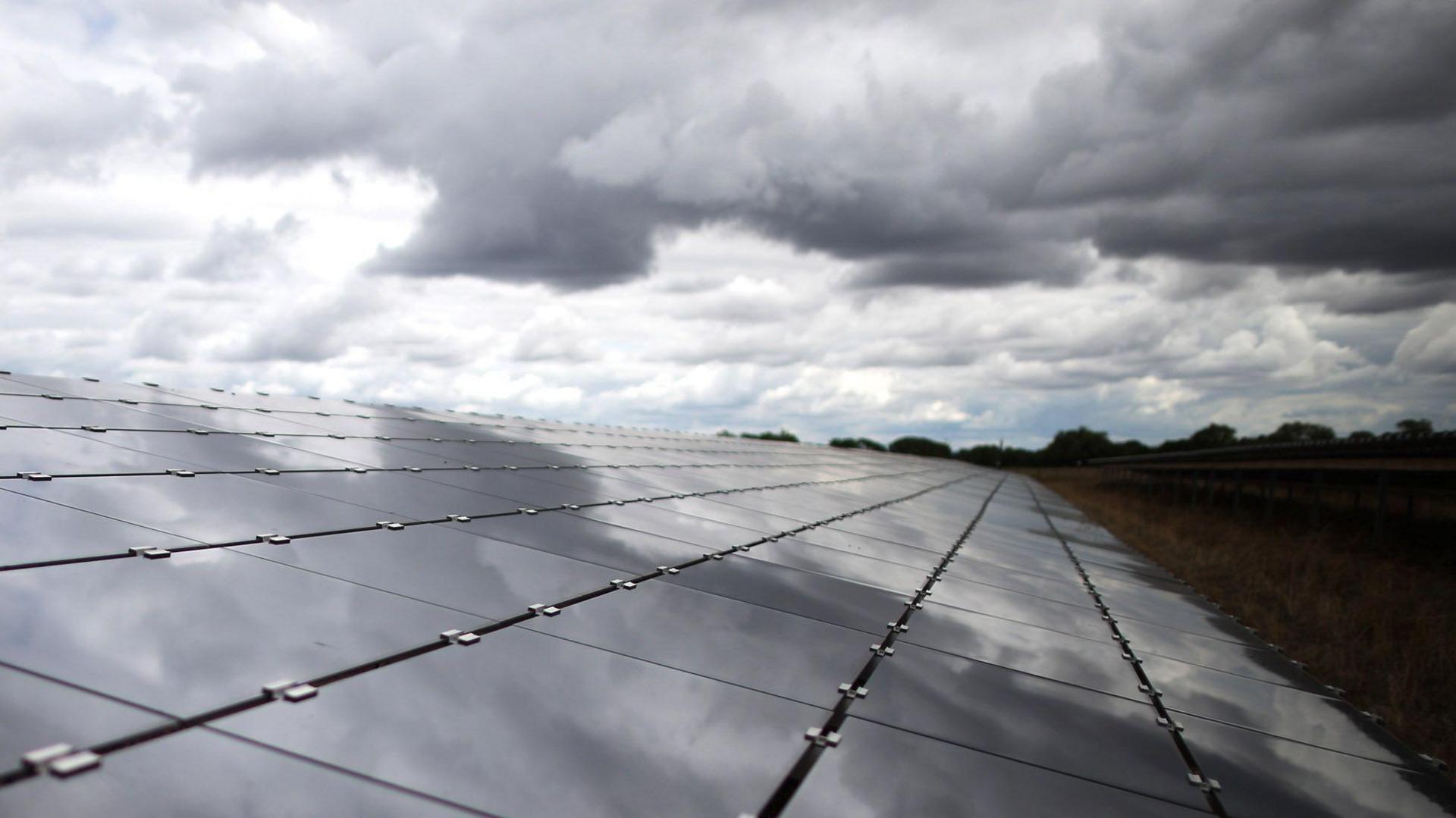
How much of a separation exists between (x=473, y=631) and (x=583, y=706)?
135 centimetres

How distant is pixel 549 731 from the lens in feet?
17.1

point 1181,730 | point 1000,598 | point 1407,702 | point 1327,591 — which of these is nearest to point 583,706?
point 1181,730

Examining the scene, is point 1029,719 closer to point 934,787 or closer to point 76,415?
point 934,787

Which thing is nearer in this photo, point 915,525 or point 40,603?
point 40,603

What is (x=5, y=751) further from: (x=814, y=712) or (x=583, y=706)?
(x=814, y=712)

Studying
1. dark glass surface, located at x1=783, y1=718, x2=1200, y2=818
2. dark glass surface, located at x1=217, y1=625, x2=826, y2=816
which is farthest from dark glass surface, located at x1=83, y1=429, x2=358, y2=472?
dark glass surface, located at x1=783, y1=718, x2=1200, y2=818

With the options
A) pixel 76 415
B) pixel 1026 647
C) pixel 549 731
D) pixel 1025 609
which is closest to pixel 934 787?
pixel 549 731

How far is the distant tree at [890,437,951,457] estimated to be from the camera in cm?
17600

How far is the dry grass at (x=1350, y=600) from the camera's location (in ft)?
51.2

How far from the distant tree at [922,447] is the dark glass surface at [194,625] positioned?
168 m

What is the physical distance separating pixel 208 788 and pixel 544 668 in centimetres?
249

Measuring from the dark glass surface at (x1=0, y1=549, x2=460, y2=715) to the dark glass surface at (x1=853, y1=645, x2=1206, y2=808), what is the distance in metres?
3.41

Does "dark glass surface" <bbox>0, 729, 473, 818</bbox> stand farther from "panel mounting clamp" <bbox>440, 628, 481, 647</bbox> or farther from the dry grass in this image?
the dry grass

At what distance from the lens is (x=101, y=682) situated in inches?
179
